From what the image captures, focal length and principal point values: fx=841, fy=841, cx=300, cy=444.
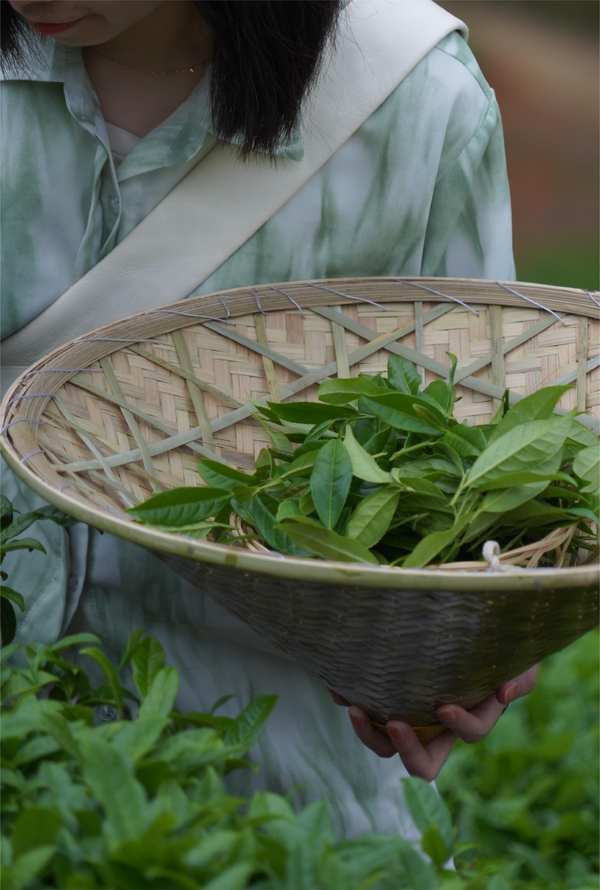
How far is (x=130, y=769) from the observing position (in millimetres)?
403

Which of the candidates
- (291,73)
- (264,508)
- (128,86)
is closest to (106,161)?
A: (128,86)

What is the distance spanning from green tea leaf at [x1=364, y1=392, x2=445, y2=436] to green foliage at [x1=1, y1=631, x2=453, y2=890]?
0.97 ft

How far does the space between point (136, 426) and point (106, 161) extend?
272 mm

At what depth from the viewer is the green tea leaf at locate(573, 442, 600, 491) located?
0.69 metres

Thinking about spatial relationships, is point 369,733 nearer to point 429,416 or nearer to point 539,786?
point 429,416

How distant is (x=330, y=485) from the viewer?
0.62 meters

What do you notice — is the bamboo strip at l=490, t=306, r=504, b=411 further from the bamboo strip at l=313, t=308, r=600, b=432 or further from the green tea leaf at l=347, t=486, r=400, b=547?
the green tea leaf at l=347, t=486, r=400, b=547

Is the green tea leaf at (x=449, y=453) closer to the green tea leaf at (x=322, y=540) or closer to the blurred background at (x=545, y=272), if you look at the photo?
the green tea leaf at (x=322, y=540)

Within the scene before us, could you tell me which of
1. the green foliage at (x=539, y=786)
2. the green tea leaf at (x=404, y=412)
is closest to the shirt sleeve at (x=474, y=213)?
the green tea leaf at (x=404, y=412)

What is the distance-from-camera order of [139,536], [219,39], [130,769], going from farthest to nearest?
[219,39]
[139,536]
[130,769]

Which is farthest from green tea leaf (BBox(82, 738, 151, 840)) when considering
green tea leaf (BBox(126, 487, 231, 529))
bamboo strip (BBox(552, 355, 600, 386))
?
bamboo strip (BBox(552, 355, 600, 386))

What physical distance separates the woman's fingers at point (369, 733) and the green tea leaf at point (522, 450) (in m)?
0.22

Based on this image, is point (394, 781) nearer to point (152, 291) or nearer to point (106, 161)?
point (152, 291)

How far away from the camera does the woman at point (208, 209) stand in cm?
82
